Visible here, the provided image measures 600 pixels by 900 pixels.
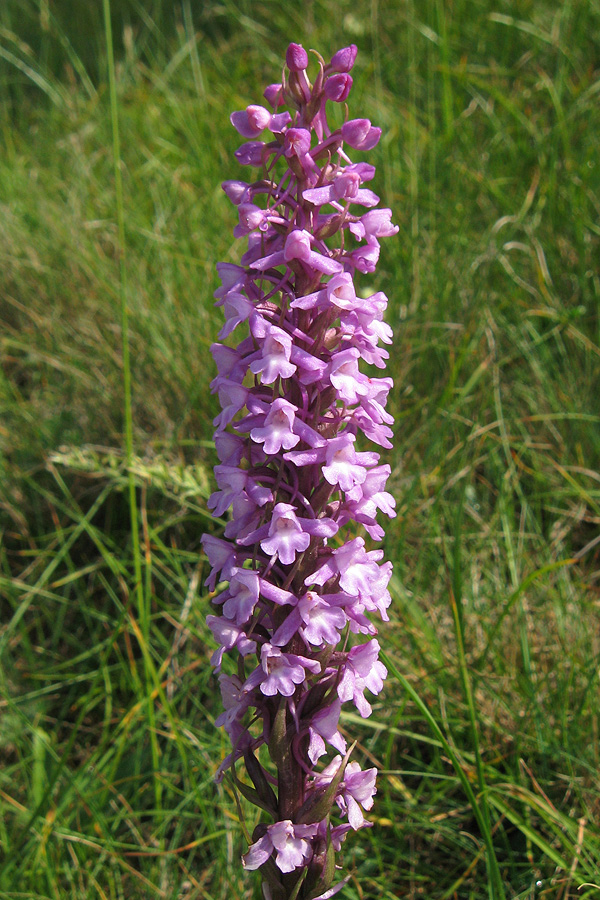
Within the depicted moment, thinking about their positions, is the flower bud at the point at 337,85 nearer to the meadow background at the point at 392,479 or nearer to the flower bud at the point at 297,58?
the flower bud at the point at 297,58

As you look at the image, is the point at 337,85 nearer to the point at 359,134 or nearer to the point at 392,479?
the point at 359,134

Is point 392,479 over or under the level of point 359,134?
under

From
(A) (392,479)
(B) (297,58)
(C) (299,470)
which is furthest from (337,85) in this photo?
(A) (392,479)

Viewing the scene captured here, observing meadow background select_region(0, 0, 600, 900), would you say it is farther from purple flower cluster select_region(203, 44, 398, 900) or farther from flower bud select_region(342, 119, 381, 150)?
flower bud select_region(342, 119, 381, 150)

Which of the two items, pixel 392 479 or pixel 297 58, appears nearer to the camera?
pixel 297 58

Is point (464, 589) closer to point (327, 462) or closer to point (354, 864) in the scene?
point (354, 864)

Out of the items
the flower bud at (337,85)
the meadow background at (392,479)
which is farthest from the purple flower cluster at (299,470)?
the meadow background at (392,479)

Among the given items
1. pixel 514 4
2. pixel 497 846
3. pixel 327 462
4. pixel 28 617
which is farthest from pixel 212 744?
pixel 514 4
